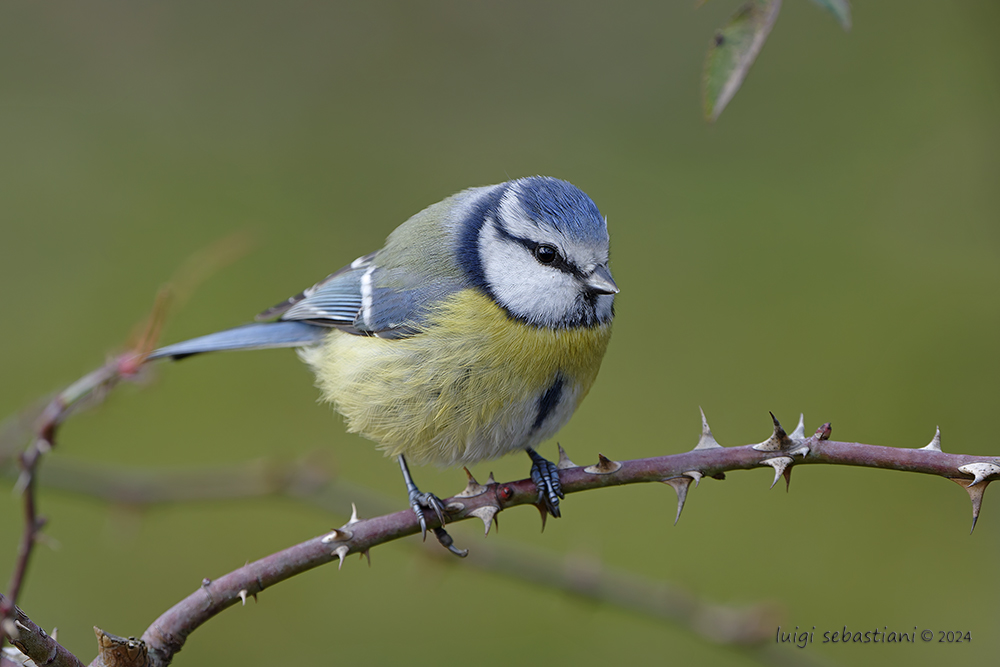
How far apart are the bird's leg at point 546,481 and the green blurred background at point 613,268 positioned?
287mm

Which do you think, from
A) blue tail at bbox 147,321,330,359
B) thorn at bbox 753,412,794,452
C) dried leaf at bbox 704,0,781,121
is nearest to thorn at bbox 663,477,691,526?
thorn at bbox 753,412,794,452

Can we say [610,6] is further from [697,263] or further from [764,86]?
[697,263]

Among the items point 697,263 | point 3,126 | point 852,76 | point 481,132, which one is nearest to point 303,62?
point 481,132

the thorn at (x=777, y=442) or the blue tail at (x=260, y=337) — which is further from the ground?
the blue tail at (x=260, y=337)

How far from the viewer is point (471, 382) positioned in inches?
86.9

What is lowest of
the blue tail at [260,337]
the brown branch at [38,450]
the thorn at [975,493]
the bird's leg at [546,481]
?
the brown branch at [38,450]

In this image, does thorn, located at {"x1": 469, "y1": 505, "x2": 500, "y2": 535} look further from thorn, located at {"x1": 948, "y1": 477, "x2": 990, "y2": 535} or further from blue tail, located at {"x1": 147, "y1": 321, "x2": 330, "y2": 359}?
blue tail, located at {"x1": 147, "y1": 321, "x2": 330, "y2": 359}

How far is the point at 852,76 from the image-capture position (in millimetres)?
4094

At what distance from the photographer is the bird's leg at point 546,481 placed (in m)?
1.99

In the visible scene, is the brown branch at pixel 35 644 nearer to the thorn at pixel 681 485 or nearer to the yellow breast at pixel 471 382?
the thorn at pixel 681 485

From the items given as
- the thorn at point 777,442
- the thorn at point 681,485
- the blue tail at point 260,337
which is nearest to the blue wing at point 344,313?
the blue tail at point 260,337

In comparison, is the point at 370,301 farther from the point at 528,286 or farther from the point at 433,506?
the point at 433,506

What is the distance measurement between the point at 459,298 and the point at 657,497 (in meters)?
1.51

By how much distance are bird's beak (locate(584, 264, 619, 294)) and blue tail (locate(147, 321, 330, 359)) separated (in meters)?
1.05
